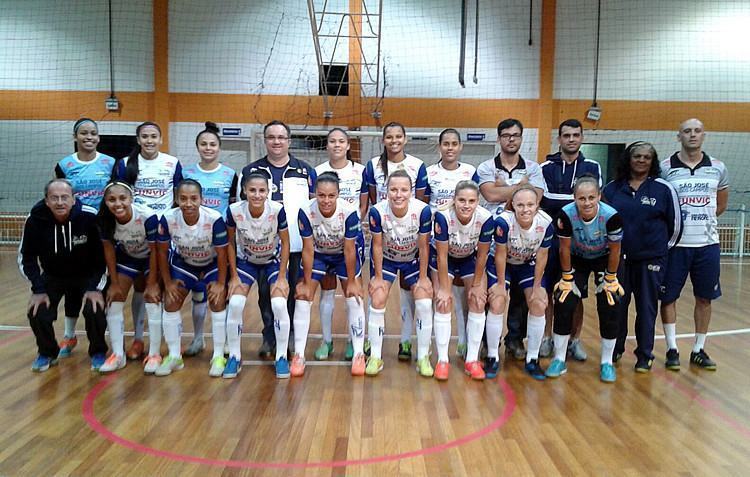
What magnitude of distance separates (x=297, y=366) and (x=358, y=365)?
16.6 inches

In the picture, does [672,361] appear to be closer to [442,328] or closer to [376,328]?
[442,328]

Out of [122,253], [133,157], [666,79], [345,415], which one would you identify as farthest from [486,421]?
[666,79]

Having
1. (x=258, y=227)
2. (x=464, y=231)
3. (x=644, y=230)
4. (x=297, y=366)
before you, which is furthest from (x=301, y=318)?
(x=644, y=230)

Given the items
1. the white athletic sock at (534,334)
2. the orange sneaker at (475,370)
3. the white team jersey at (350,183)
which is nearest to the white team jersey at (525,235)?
the white athletic sock at (534,334)

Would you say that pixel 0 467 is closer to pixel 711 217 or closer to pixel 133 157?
pixel 133 157

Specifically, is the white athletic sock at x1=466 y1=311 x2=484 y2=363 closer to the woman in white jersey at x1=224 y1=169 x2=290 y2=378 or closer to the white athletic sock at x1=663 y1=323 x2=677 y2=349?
the woman in white jersey at x1=224 y1=169 x2=290 y2=378

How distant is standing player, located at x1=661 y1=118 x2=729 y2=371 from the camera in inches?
155

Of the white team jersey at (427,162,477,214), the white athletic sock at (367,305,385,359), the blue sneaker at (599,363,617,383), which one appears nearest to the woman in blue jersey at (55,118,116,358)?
the white athletic sock at (367,305,385,359)

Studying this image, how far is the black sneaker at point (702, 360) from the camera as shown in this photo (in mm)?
3973

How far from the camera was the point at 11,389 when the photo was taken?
3418 millimetres

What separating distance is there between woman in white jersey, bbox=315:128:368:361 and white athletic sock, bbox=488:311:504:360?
1030mm

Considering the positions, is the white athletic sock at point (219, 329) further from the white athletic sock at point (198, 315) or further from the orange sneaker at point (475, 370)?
the orange sneaker at point (475, 370)

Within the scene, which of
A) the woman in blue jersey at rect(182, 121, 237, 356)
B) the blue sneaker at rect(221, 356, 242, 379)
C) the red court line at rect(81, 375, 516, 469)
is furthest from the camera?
the woman in blue jersey at rect(182, 121, 237, 356)

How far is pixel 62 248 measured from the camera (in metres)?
3.84
